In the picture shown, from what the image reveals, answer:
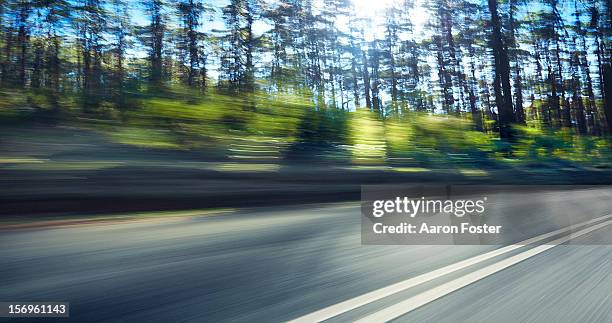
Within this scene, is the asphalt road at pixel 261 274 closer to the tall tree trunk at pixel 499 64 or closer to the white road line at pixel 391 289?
the white road line at pixel 391 289

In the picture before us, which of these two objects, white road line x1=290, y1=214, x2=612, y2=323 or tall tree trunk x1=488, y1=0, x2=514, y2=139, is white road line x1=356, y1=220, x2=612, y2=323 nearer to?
white road line x1=290, y1=214, x2=612, y2=323

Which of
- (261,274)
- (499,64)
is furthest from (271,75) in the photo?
(499,64)

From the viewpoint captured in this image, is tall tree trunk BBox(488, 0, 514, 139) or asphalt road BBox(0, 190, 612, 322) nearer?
asphalt road BBox(0, 190, 612, 322)

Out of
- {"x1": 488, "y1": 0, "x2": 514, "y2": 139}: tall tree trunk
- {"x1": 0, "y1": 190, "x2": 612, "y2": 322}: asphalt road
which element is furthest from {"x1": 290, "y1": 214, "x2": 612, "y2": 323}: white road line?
{"x1": 488, "y1": 0, "x2": 514, "y2": 139}: tall tree trunk

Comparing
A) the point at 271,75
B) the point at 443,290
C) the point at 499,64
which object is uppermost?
the point at 499,64

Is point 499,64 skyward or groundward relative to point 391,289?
skyward

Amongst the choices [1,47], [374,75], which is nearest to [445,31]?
[374,75]

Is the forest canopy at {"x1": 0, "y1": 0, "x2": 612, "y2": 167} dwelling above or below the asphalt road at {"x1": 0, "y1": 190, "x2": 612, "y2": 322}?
above

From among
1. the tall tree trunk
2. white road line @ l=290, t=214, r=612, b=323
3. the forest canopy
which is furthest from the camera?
the tall tree trunk

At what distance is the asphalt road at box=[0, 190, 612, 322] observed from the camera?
8.20 ft

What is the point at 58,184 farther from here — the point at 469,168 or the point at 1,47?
the point at 469,168

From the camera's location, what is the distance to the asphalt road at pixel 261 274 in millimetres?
2498

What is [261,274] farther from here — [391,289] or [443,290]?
[443,290]

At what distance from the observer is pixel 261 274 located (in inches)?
120
